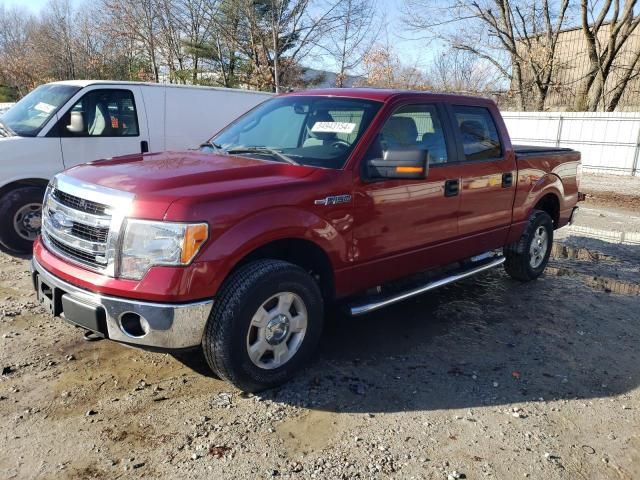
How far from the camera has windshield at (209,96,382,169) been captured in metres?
3.90

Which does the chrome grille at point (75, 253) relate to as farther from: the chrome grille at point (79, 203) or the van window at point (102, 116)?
the van window at point (102, 116)

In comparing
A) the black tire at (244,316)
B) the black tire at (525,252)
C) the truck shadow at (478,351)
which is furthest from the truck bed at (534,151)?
the black tire at (244,316)

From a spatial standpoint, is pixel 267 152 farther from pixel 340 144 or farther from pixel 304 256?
pixel 304 256

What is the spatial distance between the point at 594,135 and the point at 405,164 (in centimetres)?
1683

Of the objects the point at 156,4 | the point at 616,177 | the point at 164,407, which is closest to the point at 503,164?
the point at 164,407

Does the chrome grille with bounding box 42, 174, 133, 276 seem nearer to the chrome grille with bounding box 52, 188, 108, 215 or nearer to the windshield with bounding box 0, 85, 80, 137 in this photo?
the chrome grille with bounding box 52, 188, 108, 215

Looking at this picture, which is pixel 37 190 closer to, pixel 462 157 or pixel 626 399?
pixel 462 157

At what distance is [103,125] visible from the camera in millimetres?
7020

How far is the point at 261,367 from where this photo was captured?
3.39m

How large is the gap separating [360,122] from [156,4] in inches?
1027

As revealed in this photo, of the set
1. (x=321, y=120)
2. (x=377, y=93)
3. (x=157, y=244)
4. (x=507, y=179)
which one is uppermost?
(x=377, y=93)

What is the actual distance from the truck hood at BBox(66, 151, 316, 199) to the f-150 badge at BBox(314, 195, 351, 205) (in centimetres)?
23

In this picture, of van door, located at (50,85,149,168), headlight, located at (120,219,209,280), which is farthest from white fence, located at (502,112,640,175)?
headlight, located at (120,219,209,280)

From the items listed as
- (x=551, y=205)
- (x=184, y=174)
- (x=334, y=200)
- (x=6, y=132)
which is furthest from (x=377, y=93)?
(x=6, y=132)
